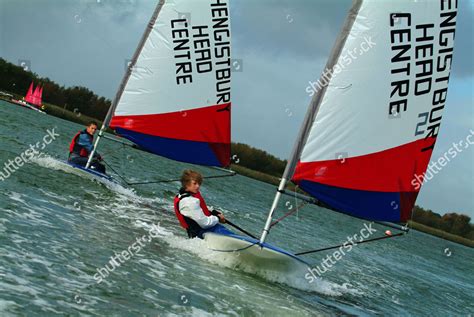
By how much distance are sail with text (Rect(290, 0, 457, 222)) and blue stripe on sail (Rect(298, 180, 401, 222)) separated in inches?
0.8

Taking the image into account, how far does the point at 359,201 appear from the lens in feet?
36.8

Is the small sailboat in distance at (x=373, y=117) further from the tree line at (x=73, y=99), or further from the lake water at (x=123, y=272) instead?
the tree line at (x=73, y=99)

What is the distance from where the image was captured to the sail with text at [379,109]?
10.5m

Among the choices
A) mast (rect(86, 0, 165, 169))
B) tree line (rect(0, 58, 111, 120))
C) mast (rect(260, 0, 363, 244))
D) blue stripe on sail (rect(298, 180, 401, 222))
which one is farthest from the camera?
tree line (rect(0, 58, 111, 120))

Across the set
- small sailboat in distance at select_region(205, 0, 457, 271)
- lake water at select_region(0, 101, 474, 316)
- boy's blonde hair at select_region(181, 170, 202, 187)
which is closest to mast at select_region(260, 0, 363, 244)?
small sailboat in distance at select_region(205, 0, 457, 271)

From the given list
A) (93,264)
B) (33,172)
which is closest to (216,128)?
(33,172)

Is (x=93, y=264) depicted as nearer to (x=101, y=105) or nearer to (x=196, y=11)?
(x=196, y=11)

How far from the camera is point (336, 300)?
1148 cm

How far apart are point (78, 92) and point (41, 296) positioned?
4396 inches

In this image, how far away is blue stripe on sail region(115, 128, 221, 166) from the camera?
16453mm

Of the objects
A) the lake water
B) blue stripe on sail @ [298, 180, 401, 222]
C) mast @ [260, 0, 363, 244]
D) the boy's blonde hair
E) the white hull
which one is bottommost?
A: the lake water

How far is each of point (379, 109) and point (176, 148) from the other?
7345 millimetres

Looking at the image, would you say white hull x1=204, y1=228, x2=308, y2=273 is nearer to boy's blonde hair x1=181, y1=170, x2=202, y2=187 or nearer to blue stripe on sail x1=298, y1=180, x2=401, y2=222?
boy's blonde hair x1=181, y1=170, x2=202, y2=187

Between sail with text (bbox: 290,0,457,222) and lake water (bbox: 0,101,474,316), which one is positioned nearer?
lake water (bbox: 0,101,474,316)
